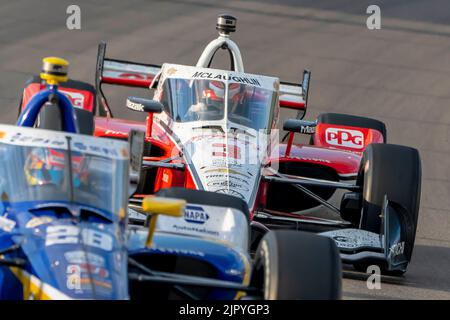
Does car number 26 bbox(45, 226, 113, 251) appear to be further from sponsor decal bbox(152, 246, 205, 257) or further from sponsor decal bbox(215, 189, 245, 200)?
sponsor decal bbox(215, 189, 245, 200)

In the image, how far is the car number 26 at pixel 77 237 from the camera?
762 centimetres

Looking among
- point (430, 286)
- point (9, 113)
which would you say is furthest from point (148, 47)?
point (430, 286)

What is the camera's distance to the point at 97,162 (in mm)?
8375

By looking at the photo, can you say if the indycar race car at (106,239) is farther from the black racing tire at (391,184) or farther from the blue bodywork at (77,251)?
the black racing tire at (391,184)

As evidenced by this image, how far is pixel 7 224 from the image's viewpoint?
26.2ft

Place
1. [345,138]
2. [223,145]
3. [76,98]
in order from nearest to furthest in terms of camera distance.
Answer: [223,145], [76,98], [345,138]

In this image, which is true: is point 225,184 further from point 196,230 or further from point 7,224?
point 7,224

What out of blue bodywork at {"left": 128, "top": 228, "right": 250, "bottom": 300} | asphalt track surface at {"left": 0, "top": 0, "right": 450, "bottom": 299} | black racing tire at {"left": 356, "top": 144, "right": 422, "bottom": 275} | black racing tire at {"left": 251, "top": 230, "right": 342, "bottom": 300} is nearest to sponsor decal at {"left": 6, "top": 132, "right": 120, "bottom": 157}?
blue bodywork at {"left": 128, "top": 228, "right": 250, "bottom": 300}

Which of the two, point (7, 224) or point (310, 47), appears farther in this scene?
point (310, 47)

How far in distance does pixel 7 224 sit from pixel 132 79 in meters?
6.11

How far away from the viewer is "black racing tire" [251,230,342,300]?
24.4 feet

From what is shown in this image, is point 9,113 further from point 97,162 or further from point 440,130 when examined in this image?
point 97,162

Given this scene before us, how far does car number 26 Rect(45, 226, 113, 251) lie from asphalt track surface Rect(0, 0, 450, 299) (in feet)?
21.7

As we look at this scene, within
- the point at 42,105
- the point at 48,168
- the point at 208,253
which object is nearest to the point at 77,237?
the point at 48,168
